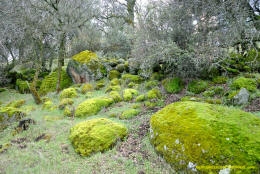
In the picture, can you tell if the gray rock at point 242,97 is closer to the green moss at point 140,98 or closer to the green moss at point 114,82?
the green moss at point 140,98

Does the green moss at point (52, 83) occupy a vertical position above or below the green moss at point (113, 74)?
below

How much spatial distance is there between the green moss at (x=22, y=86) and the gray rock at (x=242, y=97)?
457 inches

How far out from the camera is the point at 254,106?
267 inches

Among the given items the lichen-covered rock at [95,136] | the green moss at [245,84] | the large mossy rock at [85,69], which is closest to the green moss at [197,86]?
the green moss at [245,84]

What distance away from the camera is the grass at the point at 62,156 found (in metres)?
4.74

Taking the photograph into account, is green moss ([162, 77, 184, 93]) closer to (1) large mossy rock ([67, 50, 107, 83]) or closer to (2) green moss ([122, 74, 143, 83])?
(2) green moss ([122, 74, 143, 83])

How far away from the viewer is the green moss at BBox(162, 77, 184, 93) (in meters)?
9.08

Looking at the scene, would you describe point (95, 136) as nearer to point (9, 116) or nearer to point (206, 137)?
point (206, 137)

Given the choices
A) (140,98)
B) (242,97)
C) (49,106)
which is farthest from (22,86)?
(242,97)

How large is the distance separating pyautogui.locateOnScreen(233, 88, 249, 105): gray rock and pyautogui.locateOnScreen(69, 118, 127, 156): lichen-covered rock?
3.76 metres

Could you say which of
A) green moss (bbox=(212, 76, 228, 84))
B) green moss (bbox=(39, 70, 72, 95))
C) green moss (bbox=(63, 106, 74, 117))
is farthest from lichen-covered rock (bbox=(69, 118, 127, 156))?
green moss (bbox=(39, 70, 72, 95))

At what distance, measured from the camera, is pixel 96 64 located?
13094 millimetres

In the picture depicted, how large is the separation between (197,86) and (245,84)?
5.52ft

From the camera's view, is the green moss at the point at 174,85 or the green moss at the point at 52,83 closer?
the green moss at the point at 174,85
